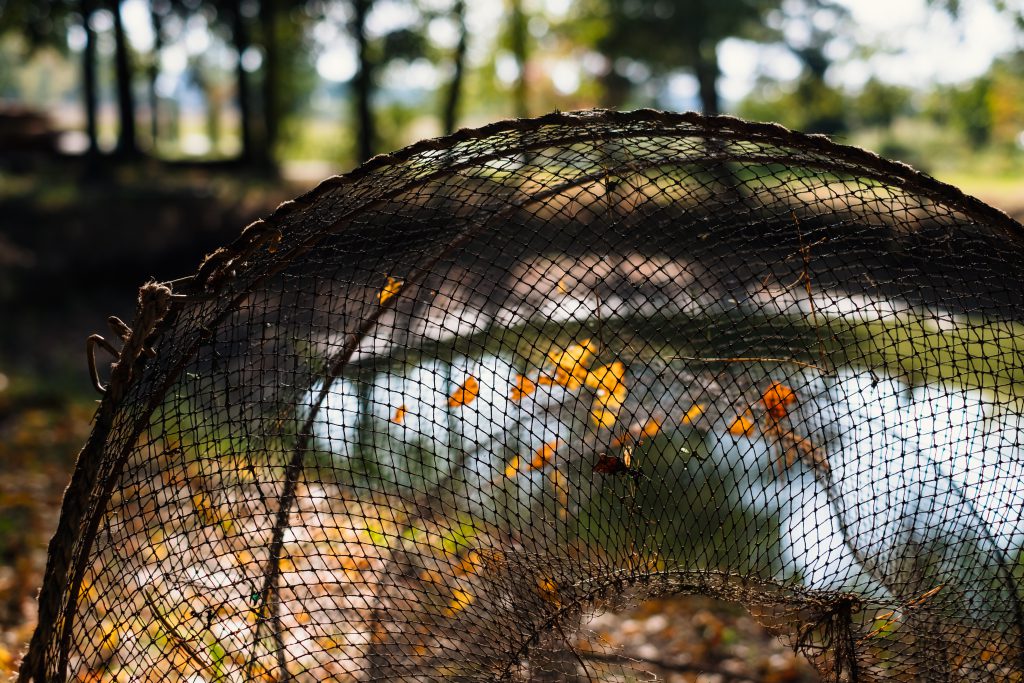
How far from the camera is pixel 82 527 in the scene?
2.35 m

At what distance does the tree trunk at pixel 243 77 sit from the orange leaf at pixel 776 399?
16562 mm

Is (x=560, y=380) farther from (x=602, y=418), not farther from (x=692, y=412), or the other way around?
(x=692, y=412)

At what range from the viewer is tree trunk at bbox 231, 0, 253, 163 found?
17531mm

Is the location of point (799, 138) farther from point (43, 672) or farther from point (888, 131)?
point (888, 131)

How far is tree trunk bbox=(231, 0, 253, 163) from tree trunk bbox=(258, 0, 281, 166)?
35cm

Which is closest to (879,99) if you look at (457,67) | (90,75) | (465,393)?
(457,67)

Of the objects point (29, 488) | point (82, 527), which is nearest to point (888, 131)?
point (29, 488)

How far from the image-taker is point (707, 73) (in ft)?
61.9

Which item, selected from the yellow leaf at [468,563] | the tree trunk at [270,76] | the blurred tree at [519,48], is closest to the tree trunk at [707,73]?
the blurred tree at [519,48]

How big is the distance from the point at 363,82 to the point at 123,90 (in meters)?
4.40

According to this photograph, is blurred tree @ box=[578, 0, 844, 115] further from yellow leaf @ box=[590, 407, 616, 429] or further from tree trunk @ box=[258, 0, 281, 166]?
yellow leaf @ box=[590, 407, 616, 429]

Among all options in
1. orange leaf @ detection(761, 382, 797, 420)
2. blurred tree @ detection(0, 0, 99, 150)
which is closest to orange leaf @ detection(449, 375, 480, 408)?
orange leaf @ detection(761, 382, 797, 420)

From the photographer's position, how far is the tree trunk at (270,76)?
17.6 meters

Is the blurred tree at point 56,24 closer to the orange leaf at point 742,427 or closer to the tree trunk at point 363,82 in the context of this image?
the tree trunk at point 363,82
